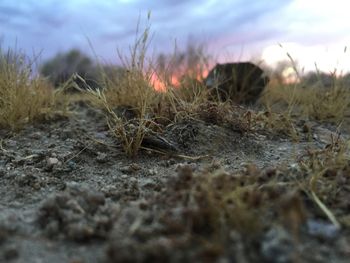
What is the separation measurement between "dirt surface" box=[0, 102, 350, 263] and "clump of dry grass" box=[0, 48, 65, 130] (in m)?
0.53

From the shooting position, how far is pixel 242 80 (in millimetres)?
4352

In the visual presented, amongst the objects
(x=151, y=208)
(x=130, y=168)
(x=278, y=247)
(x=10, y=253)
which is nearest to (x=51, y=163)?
(x=130, y=168)

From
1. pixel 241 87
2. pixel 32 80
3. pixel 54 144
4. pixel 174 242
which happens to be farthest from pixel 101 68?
pixel 174 242

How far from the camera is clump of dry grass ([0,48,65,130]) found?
3.25 metres

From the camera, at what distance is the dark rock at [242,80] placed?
4254 mm

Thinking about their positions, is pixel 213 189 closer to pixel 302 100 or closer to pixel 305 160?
pixel 305 160

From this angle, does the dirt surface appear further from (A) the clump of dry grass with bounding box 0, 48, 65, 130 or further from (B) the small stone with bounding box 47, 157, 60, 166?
A: (A) the clump of dry grass with bounding box 0, 48, 65, 130

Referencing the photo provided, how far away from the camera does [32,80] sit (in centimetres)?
359

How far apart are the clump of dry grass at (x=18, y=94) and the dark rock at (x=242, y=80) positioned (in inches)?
60.7

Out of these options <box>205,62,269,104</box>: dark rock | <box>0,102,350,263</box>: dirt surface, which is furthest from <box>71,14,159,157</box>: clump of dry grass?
<box>205,62,269,104</box>: dark rock

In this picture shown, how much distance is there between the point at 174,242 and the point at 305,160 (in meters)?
1.16

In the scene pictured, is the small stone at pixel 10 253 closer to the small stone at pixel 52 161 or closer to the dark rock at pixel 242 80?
the small stone at pixel 52 161

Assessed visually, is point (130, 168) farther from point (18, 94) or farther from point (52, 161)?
point (18, 94)

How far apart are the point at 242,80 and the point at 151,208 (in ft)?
9.19
